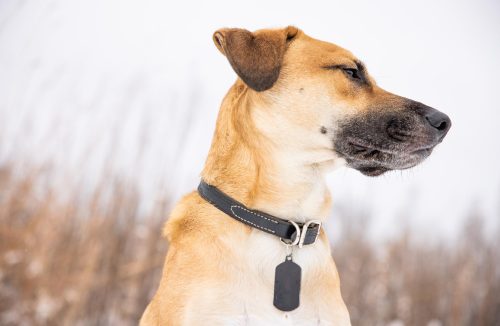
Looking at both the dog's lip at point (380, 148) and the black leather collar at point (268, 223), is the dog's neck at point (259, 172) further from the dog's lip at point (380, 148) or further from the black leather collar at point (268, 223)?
the dog's lip at point (380, 148)

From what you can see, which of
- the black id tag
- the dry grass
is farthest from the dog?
the dry grass

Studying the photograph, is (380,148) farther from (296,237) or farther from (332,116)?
(296,237)

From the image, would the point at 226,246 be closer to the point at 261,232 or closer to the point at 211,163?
the point at 261,232

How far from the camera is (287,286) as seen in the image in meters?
2.07

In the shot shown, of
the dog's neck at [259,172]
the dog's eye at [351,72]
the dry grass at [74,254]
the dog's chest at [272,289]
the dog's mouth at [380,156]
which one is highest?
the dog's eye at [351,72]

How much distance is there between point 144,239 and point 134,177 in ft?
2.63

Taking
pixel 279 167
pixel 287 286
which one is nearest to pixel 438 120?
pixel 279 167

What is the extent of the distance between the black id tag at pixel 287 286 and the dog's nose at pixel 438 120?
1016mm

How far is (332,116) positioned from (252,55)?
1.72ft

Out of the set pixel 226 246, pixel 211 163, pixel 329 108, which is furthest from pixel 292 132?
pixel 226 246

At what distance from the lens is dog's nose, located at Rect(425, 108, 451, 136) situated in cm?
237

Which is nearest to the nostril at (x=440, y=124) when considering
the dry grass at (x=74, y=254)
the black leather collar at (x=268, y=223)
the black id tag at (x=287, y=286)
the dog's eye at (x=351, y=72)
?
the dog's eye at (x=351, y=72)

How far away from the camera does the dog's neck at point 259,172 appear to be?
2.29 metres

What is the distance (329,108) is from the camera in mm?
2412
